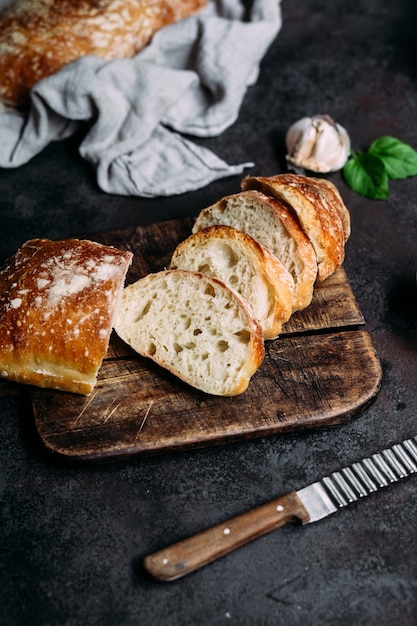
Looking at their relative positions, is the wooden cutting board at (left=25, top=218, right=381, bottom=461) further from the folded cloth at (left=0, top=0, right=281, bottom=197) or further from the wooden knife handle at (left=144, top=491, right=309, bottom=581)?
the folded cloth at (left=0, top=0, right=281, bottom=197)

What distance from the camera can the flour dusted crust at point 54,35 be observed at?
346 cm

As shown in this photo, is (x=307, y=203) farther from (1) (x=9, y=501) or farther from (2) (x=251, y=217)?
(1) (x=9, y=501)

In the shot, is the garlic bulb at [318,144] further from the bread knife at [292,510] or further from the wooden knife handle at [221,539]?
the wooden knife handle at [221,539]

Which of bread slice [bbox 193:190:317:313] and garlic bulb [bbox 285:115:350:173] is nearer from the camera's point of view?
bread slice [bbox 193:190:317:313]

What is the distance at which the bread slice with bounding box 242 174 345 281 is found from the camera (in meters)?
2.75

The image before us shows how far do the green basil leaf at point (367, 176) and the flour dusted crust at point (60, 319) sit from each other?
1378mm

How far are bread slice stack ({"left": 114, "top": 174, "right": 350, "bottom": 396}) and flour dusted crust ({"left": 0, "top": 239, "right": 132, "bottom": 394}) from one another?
19cm

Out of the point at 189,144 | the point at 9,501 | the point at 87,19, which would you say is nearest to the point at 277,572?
the point at 9,501

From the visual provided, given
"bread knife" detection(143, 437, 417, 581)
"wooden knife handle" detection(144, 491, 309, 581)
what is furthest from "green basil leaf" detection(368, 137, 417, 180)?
"wooden knife handle" detection(144, 491, 309, 581)

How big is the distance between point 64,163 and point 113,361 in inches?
52.3

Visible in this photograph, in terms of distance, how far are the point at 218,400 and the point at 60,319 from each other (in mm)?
Answer: 626

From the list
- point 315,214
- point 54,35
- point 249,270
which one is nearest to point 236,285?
point 249,270

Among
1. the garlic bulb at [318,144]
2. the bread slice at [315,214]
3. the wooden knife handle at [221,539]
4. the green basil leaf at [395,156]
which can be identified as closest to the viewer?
the wooden knife handle at [221,539]

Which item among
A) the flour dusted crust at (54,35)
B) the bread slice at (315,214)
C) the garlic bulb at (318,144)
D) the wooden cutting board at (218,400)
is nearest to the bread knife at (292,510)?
the wooden cutting board at (218,400)
